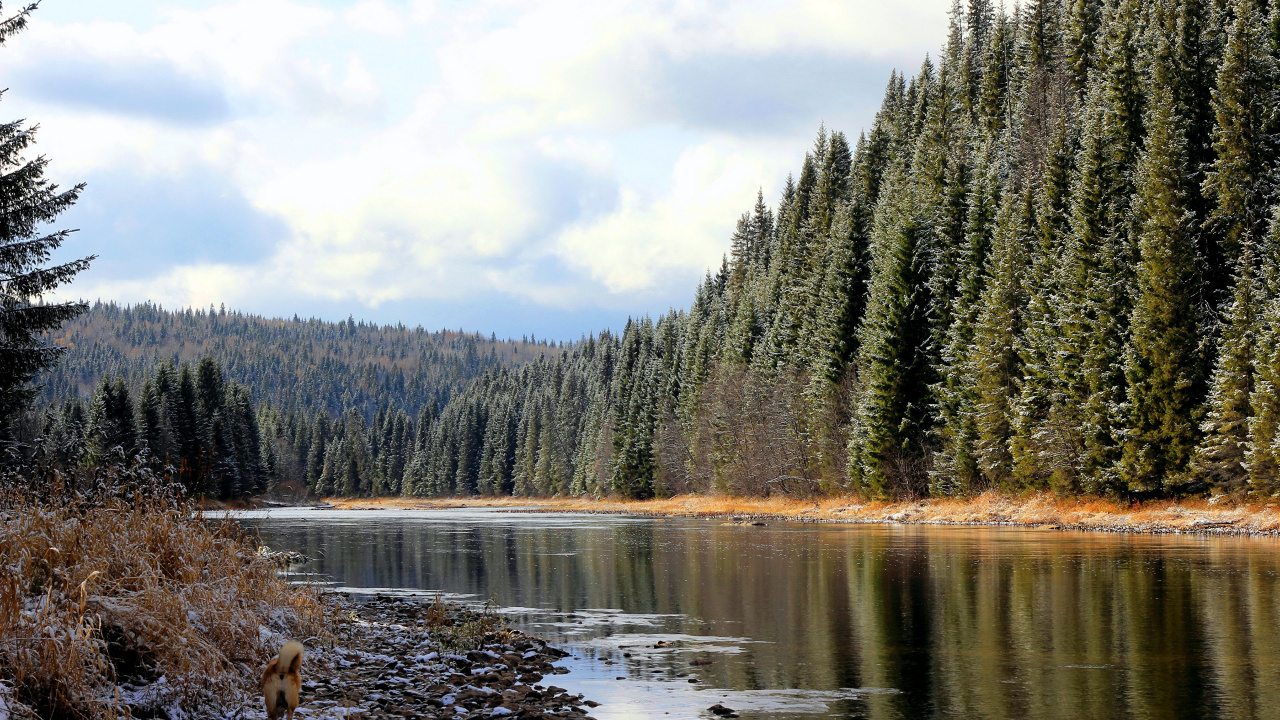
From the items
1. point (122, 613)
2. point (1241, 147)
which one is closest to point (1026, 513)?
point (1241, 147)

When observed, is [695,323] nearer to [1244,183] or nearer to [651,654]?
[1244,183]

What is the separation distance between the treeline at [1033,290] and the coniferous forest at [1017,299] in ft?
0.50

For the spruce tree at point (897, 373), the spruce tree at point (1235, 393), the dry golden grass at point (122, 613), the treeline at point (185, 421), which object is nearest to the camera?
the dry golden grass at point (122, 613)

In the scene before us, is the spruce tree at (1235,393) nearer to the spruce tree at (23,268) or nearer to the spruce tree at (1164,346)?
the spruce tree at (1164,346)

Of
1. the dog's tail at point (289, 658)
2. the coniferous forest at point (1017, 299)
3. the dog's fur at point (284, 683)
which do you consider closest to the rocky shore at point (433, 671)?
the dog's fur at point (284, 683)

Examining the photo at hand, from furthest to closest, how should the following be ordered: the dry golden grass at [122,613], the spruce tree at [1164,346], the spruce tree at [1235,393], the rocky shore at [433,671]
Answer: the spruce tree at [1164,346] → the spruce tree at [1235,393] → the rocky shore at [433,671] → the dry golden grass at [122,613]

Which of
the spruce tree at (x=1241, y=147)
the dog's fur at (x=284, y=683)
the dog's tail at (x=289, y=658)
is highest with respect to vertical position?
the spruce tree at (x=1241, y=147)

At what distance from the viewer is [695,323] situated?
105500 mm

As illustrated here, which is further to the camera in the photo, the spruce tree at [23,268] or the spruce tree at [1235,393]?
the spruce tree at [1235,393]

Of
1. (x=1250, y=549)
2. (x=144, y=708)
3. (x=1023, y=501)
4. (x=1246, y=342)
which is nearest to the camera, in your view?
(x=144, y=708)

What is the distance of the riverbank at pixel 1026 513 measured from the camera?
3766 cm

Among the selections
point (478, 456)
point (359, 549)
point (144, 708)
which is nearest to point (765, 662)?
point (144, 708)

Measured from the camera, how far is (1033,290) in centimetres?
5106

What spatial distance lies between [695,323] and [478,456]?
216ft
